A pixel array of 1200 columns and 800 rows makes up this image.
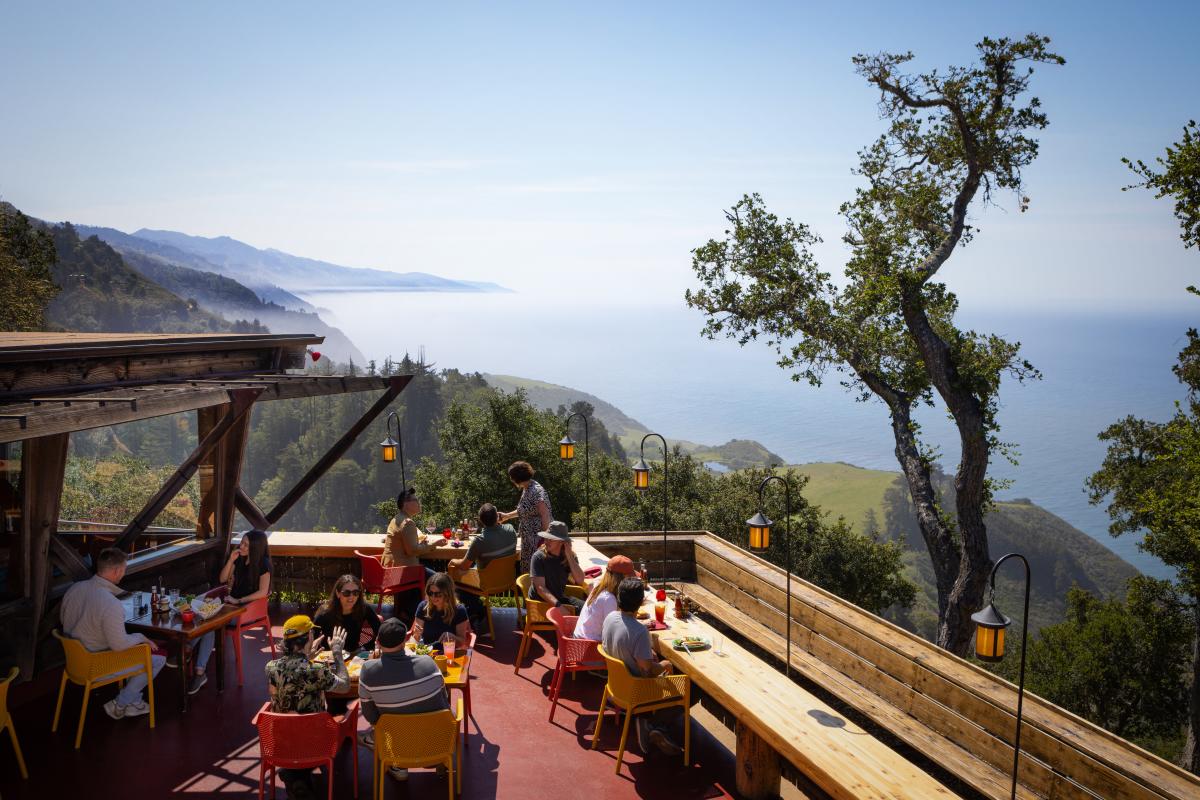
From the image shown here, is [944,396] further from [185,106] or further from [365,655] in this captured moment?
[185,106]

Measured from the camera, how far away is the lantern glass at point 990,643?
3723 millimetres

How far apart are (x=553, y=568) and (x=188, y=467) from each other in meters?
3.45

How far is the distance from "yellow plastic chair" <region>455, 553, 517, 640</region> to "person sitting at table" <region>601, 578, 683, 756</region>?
218 cm

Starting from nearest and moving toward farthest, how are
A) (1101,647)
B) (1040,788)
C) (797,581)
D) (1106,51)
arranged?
(1040,788), (797,581), (1101,647), (1106,51)

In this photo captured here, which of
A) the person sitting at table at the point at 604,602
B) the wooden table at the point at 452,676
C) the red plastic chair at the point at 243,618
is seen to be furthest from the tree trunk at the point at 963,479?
the red plastic chair at the point at 243,618

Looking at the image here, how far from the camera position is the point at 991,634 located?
12.4ft

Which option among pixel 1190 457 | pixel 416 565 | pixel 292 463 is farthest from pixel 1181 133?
pixel 292 463

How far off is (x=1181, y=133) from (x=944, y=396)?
6.18 metres

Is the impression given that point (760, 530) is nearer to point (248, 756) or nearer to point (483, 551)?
point (483, 551)

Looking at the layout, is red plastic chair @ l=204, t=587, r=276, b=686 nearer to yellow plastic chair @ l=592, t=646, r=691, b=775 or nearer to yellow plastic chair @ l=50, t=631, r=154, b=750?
yellow plastic chair @ l=50, t=631, r=154, b=750

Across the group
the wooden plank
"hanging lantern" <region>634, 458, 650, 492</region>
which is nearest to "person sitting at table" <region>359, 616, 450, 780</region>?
the wooden plank

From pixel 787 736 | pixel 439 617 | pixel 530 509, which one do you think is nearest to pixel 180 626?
pixel 439 617

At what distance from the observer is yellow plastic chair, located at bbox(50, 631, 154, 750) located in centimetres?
504

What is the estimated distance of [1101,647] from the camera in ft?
84.4
